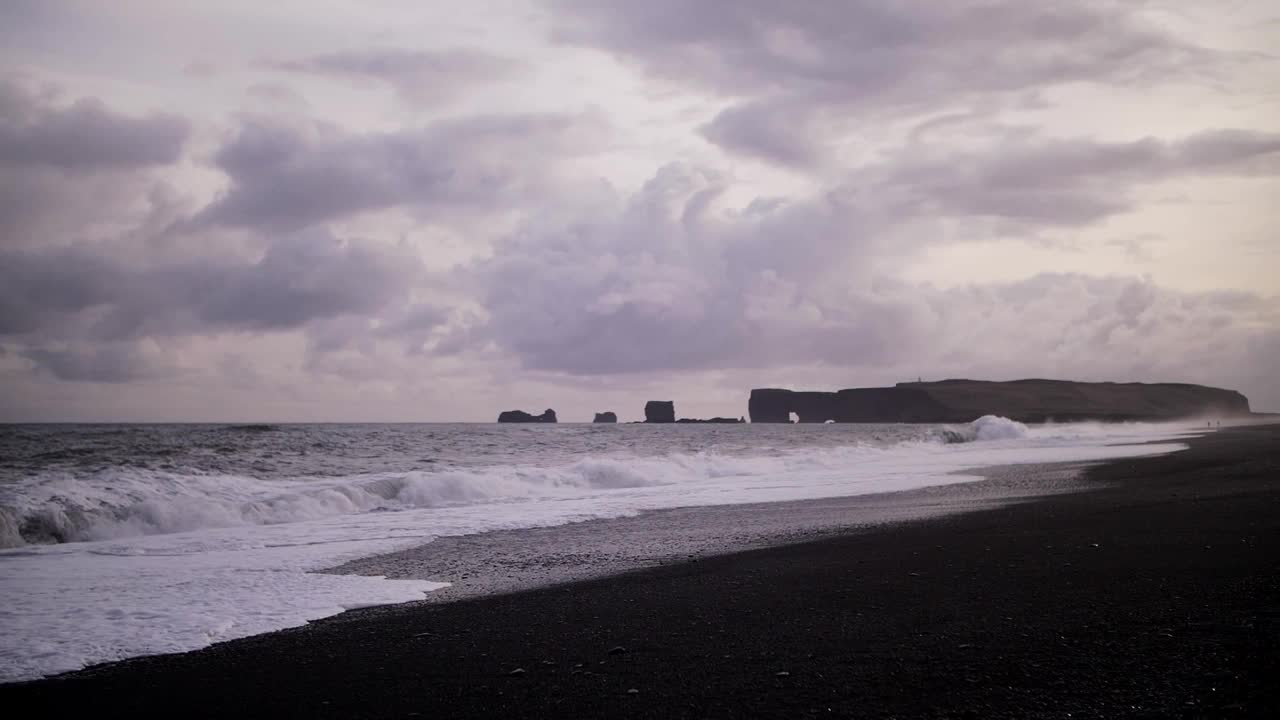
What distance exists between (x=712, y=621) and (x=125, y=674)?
386 cm

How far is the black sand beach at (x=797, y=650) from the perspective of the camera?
4270 mm

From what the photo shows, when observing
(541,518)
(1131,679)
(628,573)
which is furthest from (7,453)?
(1131,679)

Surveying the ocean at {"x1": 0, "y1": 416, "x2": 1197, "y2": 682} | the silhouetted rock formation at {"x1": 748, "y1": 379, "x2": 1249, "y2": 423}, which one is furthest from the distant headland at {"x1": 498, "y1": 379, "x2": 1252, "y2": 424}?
the ocean at {"x1": 0, "y1": 416, "x2": 1197, "y2": 682}

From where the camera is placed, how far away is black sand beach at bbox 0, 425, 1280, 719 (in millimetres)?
4270

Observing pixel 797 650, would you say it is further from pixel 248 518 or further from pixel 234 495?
pixel 234 495

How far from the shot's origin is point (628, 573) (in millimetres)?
8562

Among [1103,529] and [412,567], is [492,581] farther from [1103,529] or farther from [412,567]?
[1103,529]

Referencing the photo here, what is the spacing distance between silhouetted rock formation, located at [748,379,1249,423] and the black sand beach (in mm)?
137305

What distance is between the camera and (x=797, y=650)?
17.2 ft

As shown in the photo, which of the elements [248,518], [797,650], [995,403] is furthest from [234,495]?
[995,403]

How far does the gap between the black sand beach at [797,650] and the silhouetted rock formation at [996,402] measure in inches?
5406

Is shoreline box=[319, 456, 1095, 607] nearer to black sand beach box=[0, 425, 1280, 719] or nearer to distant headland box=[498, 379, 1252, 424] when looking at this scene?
black sand beach box=[0, 425, 1280, 719]

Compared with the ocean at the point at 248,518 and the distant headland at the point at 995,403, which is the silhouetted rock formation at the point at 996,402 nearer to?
the distant headland at the point at 995,403

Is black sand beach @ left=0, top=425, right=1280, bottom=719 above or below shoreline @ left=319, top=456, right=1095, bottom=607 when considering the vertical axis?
above
